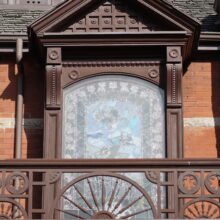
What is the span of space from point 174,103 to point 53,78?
176 centimetres

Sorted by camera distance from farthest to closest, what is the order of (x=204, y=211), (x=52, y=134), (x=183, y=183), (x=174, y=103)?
(x=174, y=103) < (x=52, y=134) < (x=204, y=211) < (x=183, y=183)

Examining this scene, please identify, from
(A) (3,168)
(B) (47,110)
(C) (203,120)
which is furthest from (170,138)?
(A) (3,168)

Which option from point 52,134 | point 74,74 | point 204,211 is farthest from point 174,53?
point 204,211

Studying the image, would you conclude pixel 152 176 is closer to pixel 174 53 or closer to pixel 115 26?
pixel 174 53

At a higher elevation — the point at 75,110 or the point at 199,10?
the point at 199,10

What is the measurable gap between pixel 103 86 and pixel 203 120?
1558 mm

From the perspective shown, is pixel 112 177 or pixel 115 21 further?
pixel 115 21

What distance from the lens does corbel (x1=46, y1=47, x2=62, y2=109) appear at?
12953mm

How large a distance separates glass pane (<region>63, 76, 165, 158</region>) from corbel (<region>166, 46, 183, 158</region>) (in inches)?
5.0

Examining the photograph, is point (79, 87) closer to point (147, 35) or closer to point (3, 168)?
point (147, 35)

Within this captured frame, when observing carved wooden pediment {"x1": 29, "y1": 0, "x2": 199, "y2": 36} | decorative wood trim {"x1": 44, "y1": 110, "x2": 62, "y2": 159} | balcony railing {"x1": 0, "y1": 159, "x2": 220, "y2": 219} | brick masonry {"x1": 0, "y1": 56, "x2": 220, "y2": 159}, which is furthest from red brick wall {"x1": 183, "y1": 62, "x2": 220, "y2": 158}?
decorative wood trim {"x1": 44, "y1": 110, "x2": 62, "y2": 159}

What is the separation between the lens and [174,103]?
1293 cm

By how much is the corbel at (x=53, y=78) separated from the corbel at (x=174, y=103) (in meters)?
1.55

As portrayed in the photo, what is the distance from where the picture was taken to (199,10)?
579 inches
